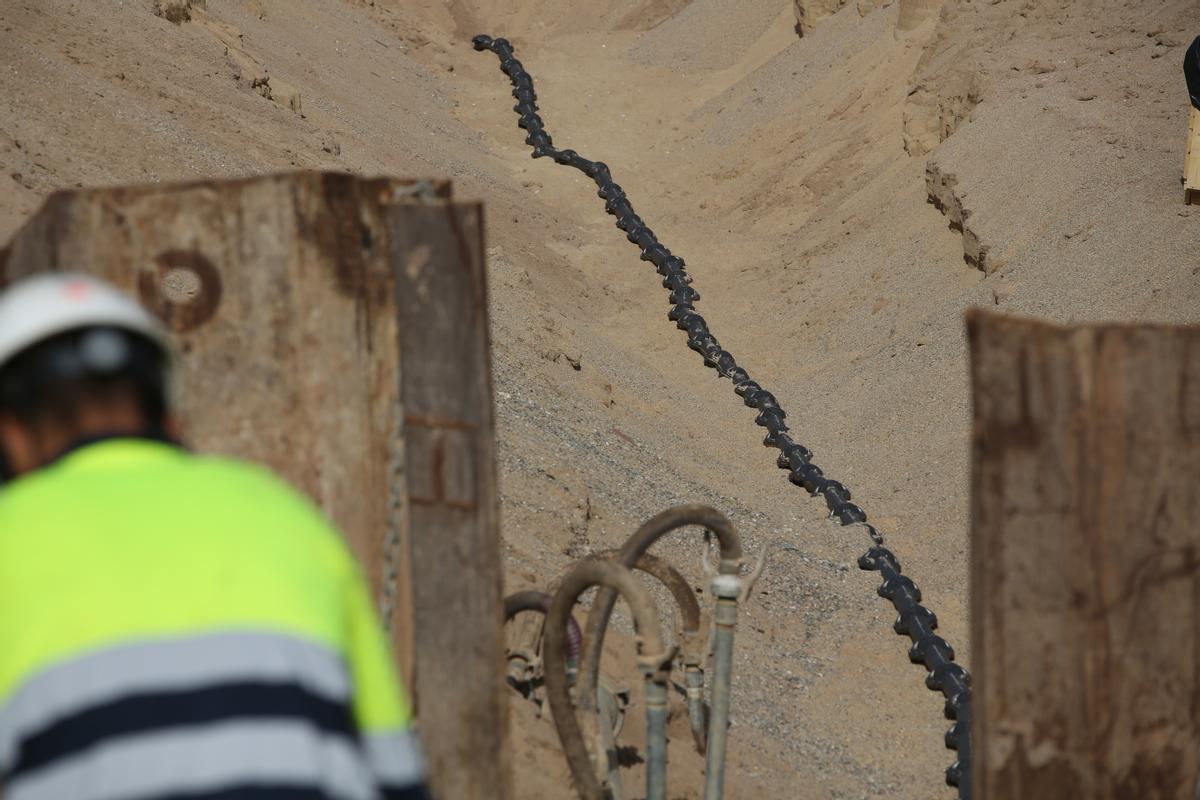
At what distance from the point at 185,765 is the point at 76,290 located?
0.64 metres

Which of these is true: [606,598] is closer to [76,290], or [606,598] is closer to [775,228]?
[76,290]

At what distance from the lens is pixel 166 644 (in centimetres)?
172

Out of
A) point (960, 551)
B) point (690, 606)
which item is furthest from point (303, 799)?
point (960, 551)

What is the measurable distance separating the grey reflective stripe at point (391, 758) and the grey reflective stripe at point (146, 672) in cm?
23

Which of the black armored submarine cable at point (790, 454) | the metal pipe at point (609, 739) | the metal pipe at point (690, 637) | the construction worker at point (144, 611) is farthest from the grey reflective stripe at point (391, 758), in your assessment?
the black armored submarine cable at point (790, 454)

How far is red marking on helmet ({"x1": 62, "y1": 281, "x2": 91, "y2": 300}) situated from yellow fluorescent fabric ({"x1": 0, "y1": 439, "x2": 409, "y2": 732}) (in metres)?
0.21

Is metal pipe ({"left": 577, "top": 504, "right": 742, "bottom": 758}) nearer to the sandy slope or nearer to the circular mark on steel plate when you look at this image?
the sandy slope

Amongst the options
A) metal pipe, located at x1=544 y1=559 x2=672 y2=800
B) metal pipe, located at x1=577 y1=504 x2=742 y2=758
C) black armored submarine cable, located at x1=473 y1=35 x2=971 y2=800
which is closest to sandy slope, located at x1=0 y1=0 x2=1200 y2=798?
black armored submarine cable, located at x1=473 y1=35 x2=971 y2=800

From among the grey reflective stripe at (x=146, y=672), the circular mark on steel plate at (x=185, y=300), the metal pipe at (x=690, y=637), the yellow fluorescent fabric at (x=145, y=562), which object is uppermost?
the circular mark on steel plate at (x=185, y=300)

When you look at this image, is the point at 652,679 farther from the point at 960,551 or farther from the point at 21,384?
the point at 960,551

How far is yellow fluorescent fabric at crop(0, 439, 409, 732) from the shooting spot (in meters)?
1.72

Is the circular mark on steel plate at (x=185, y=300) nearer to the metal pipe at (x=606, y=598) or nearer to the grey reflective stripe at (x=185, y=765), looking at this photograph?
the metal pipe at (x=606, y=598)

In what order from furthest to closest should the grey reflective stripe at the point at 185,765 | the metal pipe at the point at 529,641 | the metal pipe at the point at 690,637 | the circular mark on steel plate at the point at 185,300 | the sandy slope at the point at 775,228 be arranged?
1. the sandy slope at the point at 775,228
2. the metal pipe at the point at 690,637
3. the metal pipe at the point at 529,641
4. the circular mark on steel plate at the point at 185,300
5. the grey reflective stripe at the point at 185,765

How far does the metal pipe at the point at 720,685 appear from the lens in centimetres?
405
